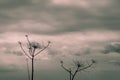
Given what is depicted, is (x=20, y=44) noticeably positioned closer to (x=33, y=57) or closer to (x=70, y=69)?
(x=33, y=57)

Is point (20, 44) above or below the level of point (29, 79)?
above

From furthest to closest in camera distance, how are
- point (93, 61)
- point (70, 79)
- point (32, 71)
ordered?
point (70, 79) → point (93, 61) → point (32, 71)

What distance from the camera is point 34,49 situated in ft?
178

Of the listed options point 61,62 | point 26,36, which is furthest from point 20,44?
point 61,62

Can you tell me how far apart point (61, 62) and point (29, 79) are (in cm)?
2180

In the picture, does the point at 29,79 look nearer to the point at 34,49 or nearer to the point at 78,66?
the point at 34,49

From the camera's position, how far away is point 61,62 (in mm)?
75875

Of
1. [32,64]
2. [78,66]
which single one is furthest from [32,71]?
[78,66]

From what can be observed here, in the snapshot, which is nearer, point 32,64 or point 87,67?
point 32,64

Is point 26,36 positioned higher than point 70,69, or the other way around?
point 26,36

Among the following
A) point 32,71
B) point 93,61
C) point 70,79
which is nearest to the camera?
point 32,71

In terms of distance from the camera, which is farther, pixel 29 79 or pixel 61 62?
pixel 61 62

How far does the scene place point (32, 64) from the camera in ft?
177

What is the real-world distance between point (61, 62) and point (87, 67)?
265 inches
